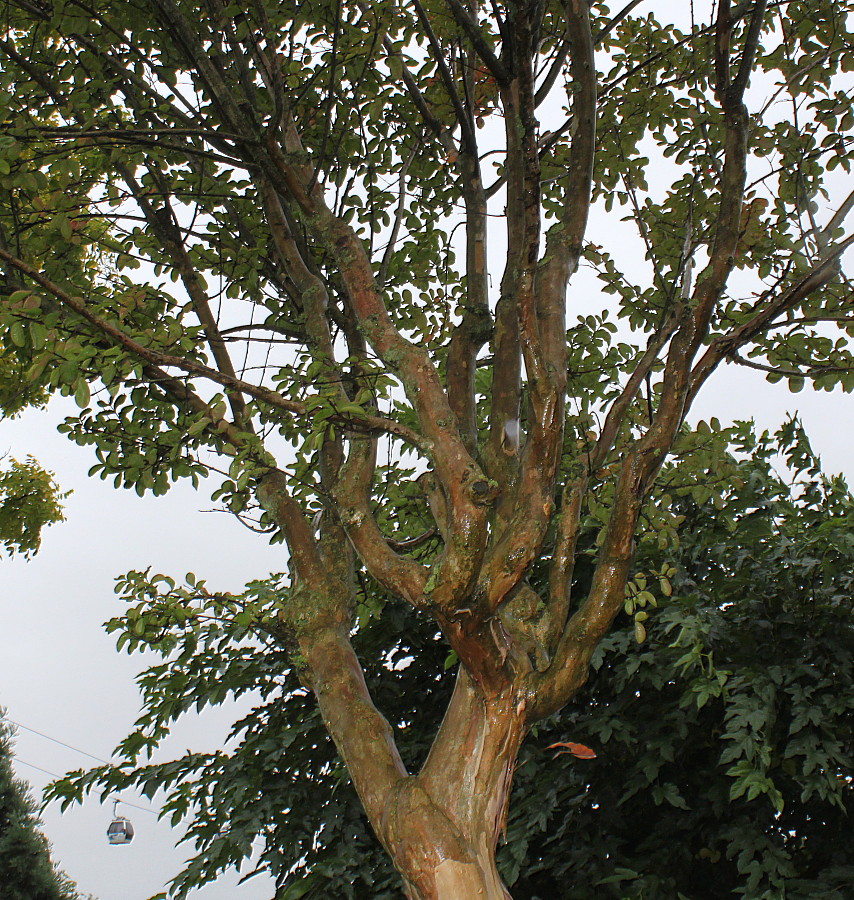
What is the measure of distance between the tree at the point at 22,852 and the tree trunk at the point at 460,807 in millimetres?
8610

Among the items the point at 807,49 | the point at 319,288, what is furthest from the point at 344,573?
the point at 807,49

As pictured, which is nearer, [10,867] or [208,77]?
[208,77]

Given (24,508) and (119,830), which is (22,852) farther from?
(24,508)

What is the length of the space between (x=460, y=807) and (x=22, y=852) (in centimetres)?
891

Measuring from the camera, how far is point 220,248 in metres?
4.93

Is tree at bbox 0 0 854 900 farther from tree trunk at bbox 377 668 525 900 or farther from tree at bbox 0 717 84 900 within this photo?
tree at bbox 0 717 84 900

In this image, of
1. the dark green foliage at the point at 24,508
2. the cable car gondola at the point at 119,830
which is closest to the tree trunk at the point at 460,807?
the cable car gondola at the point at 119,830

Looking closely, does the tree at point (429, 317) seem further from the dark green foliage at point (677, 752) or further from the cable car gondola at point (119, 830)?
the cable car gondola at point (119, 830)

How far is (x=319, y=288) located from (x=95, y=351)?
4.76 ft

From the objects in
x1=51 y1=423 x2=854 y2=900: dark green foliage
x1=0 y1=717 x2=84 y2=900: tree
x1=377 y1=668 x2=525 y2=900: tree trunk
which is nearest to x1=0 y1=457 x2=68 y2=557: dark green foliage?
x1=0 y1=717 x2=84 y2=900: tree

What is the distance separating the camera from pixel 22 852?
9.70 m

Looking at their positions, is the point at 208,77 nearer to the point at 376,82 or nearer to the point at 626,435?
the point at 376,82

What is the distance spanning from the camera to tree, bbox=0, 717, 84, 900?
9.58 meters

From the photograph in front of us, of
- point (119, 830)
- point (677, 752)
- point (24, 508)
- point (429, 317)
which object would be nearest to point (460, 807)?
point (677, 752)
